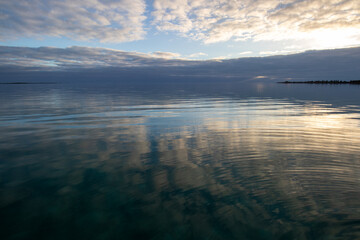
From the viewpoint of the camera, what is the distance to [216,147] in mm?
10258

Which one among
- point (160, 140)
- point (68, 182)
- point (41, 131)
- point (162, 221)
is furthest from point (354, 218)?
point (41, 131)

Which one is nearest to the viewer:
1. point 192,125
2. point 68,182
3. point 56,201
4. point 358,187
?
point 56,201

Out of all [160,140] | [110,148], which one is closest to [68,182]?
[110,148]

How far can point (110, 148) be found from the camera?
34.0ft

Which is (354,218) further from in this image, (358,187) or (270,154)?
(270,154)

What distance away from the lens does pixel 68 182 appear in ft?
22.6

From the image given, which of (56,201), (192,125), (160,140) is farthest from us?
(192,125)

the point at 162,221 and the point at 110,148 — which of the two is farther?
the point at 110,148

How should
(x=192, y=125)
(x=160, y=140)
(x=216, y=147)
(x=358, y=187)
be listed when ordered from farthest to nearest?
1. (x=192, y=125)
2. (x=160, y=140)
3. (x=216, y=147)
4. (x=358, y=187)

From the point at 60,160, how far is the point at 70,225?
4660 millimetres

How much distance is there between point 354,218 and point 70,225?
21.0ft

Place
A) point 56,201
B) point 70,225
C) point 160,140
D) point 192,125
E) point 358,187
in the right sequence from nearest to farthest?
point 70,225 < point 56,201 < point 358,187 < point 160,140 < point 192,125

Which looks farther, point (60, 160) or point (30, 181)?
point (60, 160)

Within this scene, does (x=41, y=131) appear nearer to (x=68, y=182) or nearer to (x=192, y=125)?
(x=68, y=182)
